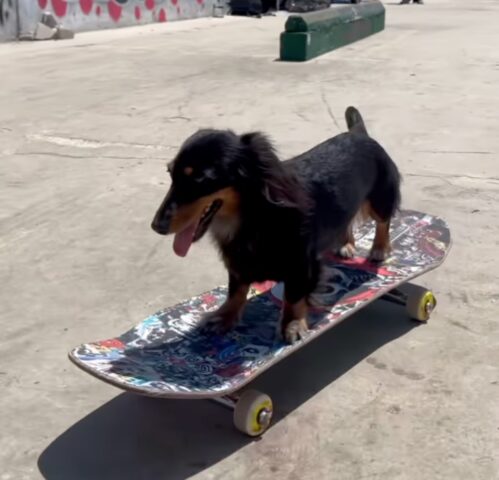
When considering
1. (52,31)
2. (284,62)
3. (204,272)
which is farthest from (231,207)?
(52,31)

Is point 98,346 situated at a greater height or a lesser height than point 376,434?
greater

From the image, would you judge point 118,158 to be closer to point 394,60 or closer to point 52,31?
point 394,60

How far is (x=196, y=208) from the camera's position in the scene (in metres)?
2.94

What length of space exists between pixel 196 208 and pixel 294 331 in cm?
70

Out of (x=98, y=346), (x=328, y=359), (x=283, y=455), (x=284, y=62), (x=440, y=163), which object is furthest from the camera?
(x=284, y=62)

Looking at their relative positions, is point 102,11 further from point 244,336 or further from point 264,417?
point 264,417

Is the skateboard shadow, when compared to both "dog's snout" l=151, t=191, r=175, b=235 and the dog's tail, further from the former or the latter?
the dog's tail

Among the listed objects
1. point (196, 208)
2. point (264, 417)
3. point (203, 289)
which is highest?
point (196, 208)

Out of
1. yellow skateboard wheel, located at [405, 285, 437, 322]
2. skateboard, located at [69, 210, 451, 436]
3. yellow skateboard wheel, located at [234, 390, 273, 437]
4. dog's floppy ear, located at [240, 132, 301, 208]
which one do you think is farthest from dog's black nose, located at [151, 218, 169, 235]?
yellow skateboard wheel, located at [405, 285, 437, 322]

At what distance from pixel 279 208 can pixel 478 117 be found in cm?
623

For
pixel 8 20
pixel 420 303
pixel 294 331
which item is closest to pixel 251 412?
pixel 294 331

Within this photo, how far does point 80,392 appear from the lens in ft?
11.0

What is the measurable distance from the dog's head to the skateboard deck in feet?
1.51

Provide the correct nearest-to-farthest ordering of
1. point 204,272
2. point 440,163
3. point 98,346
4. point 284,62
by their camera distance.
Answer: point 98,346 < point 204,272 < point 440,163 < point 284,62
